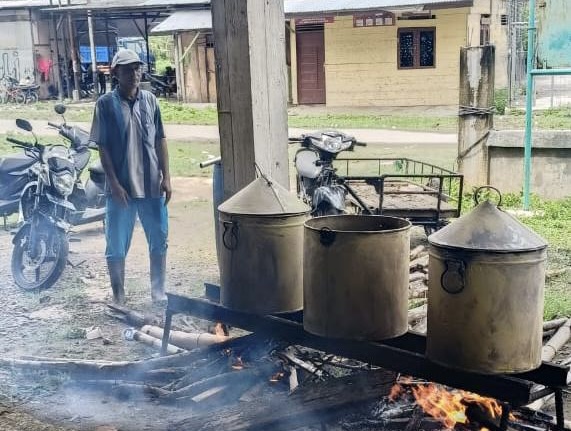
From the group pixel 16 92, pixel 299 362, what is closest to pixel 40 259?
pixel 299 362

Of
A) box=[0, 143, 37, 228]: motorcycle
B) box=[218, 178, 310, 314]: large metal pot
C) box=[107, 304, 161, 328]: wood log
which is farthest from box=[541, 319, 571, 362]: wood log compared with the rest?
box=[0, 143, 37, 228]: motorcycle

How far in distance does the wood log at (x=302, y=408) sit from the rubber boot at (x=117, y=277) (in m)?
2.46

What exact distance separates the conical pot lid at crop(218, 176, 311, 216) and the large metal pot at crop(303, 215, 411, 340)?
0.40 m

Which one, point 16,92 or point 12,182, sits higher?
point 16,92

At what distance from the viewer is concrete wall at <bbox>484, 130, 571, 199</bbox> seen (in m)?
9.33

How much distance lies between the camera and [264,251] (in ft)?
12.2

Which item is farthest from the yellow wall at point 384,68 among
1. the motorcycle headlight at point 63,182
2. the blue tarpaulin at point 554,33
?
the motorcycle headlight at point 63,182

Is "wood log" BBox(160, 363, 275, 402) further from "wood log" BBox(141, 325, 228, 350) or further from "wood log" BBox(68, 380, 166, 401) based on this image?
"wood log" BBox(141, 325, 228, 350)

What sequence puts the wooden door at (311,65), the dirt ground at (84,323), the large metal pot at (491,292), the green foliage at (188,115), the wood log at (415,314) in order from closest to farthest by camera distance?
the large metal pot at (491,292) → the dirt ground at (84,323) → the wood log at (415,314) → the green foliage at (188,115) → the wooden door at (311,65)

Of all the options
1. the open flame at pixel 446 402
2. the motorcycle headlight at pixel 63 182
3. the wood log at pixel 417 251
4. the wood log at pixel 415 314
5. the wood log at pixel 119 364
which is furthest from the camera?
the wood log at pixel 417 251

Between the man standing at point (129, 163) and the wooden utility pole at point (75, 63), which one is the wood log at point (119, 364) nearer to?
the man standing at point (129, 163)

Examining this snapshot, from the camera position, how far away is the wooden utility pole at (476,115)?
9.84 meters

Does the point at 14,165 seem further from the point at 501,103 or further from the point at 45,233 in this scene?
the point at 501,103

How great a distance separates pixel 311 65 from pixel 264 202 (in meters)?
21.1
